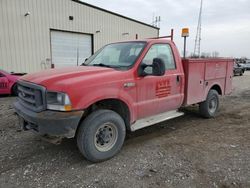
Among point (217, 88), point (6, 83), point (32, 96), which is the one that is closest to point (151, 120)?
point (32, 96)

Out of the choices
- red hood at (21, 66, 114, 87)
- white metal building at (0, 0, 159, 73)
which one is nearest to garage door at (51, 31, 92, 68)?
white metal building at (0, 0, 159, 73)

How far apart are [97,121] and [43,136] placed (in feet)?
2.91

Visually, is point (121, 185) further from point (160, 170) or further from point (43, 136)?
point (43, 136)

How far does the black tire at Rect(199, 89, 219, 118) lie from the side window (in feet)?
6.14

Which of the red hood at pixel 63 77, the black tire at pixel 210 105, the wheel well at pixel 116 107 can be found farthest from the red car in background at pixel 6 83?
the black tire at pixel 210 105

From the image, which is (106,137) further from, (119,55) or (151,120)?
(119,55)

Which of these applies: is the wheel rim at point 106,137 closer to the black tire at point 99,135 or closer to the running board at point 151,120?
the black tire at point 99,135

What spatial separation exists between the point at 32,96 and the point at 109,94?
1183 mm

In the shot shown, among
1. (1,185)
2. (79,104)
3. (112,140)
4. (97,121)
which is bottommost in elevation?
(1,185)

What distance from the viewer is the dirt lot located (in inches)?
119

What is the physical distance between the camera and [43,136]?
343 cm

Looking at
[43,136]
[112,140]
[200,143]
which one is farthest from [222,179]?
[43,136]

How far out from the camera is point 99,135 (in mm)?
3590

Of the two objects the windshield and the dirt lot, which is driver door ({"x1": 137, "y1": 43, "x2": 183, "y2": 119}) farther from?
the dirt lot
